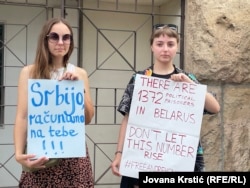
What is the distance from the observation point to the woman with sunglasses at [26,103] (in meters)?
2.33

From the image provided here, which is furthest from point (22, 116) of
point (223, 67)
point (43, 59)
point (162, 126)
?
point (223, 67)

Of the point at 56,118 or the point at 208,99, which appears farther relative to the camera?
the point at 208,99

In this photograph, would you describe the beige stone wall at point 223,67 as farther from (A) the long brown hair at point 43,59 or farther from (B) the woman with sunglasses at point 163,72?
(A) the long brown hair at point 43,59

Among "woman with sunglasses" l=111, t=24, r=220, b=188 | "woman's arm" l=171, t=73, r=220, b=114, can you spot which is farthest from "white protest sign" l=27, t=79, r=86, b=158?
"woman's arm" l=171, t=73, r=220, b=114

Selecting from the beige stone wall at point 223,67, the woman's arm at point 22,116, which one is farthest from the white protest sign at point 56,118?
the beige stone wall at point 223,67

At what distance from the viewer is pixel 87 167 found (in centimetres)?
246

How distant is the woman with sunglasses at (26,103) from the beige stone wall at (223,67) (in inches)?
67.9

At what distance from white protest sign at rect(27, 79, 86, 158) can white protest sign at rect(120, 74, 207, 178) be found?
312mm

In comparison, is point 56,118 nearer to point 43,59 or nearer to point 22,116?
point 22,116

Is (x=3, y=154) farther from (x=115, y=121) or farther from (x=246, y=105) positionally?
(x=246, y=105)

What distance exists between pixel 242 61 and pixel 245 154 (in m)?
0.85

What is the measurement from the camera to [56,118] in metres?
2.37

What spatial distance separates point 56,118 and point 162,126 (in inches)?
24.4

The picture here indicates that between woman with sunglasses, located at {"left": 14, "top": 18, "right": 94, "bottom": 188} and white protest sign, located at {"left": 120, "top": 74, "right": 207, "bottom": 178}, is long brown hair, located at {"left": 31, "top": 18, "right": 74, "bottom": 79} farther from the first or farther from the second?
white protest sign, located at {"left": 120, "top": 74, "right": 207, "bottom": 178}
